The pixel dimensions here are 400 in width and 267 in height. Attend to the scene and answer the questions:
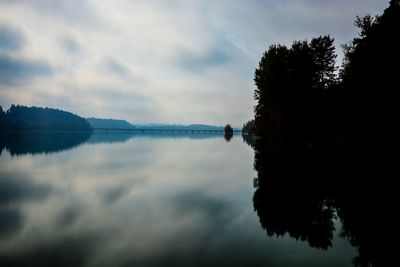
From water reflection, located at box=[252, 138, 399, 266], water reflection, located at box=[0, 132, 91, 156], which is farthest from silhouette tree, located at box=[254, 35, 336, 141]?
water reflection, located at box=[0, 132, 91, 156]

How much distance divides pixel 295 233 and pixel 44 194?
18.8 meters

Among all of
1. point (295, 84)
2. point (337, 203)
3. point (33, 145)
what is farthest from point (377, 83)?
point (33, 145)

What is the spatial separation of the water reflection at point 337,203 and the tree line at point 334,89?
4.88 m

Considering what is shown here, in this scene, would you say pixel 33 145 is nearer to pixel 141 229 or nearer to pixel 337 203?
pixel 141 229

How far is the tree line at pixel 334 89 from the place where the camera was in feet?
105

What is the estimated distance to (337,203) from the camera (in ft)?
60.5

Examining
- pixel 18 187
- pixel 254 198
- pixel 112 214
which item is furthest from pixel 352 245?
pixel 18 187

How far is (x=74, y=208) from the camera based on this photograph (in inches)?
765

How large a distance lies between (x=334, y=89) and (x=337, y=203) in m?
37.1

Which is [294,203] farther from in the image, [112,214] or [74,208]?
[74,208]

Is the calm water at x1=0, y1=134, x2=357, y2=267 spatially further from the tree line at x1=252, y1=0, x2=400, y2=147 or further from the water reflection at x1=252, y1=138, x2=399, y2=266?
the tree line at x1=252, y1=0, x2=400, y2=147

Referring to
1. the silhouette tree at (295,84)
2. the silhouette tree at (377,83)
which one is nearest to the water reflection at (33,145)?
the silhouette tree at (295,84)

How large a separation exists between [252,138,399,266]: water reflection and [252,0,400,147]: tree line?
488cm

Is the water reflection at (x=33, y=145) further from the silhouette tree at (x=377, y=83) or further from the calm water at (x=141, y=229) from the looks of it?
the silhouette tree at (x=377, y=83)
